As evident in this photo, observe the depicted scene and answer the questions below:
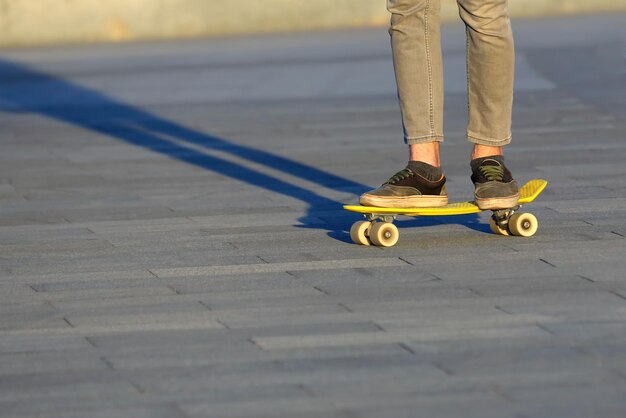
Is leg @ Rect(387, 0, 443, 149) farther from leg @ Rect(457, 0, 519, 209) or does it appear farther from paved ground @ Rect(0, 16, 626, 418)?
paved ground @ Rect(0, 16, 626, 418)

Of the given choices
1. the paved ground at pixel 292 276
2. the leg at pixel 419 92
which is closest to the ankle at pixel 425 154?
the leg at pixel 419 92

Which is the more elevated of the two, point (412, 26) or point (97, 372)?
point (412, 26)

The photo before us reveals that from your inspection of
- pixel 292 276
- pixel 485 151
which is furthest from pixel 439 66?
pixel 292 276

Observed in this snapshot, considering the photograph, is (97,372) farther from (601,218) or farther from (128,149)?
(128,149)

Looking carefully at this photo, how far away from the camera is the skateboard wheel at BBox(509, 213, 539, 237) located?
459cm

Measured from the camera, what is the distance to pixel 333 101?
970cm

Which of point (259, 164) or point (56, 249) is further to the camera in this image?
point (259, 164)

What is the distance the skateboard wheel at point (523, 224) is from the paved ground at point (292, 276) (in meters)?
0.06

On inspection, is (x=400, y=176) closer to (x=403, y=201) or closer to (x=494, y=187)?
(x=403, y=201)

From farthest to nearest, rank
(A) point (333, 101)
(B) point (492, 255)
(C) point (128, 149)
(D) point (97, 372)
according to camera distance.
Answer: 1. (A) point (333, 101)
2. (C) point (128, 149)
3. (B) point (492, 255)
4. (D) point (97, 372)

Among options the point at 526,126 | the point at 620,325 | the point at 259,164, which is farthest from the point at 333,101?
the point at 620,325

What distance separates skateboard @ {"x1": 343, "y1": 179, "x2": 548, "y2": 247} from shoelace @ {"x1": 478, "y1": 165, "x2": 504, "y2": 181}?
10cm

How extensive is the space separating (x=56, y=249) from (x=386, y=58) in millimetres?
8072

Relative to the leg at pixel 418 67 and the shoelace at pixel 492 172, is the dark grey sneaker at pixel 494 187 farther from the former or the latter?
the leg at pixel 418 67
